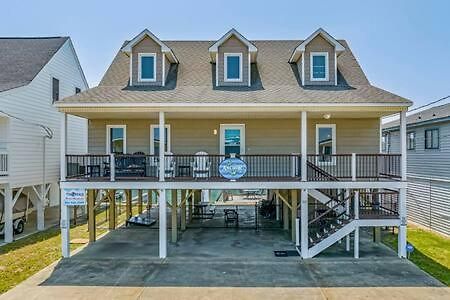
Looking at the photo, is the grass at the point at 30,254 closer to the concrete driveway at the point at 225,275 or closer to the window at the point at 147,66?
the concrete driveway at the point at 225,275

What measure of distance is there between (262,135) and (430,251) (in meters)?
8.04

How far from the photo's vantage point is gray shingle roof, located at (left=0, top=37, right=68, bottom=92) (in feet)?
59.7

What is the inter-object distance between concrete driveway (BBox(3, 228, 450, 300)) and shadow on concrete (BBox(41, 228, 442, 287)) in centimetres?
3

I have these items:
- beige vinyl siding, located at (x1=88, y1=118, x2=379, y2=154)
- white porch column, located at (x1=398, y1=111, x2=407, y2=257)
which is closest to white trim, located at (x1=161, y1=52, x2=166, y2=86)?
beige vinyl siding, located at (x1=88, y1=118, x2=379, y2=154)

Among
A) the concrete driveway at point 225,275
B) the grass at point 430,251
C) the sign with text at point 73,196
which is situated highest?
the sign with text at point 73,196

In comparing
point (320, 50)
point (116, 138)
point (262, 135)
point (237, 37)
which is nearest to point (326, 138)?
point (262, 135)

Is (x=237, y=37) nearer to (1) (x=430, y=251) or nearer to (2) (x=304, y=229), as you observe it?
(2) (x=304, y=229)

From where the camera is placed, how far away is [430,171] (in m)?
19.1

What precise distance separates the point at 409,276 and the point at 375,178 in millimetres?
4740

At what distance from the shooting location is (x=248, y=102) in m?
12.9

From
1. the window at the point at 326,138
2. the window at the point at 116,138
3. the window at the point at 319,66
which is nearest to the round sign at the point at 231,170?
the window at the point at 326,138

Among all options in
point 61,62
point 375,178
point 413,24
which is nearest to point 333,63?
point 375,178

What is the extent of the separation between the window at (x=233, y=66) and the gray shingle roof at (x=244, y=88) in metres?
0.76

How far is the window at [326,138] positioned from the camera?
16.2m
